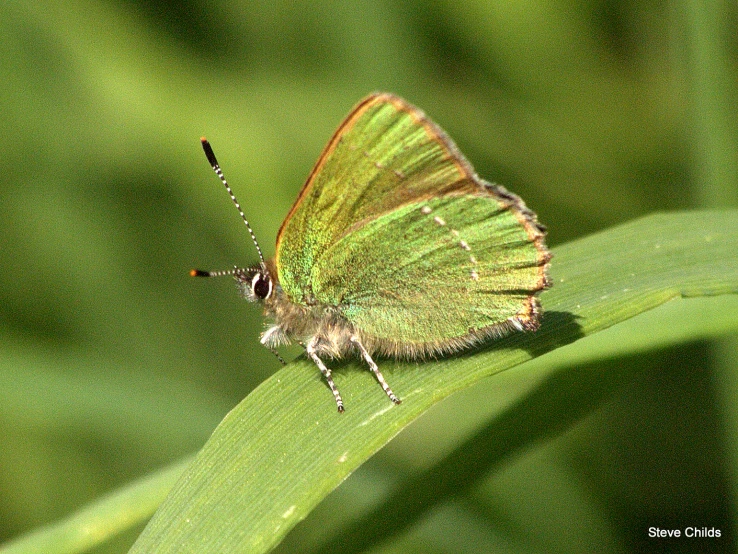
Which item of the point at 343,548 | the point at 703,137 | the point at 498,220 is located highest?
the point at 498,220

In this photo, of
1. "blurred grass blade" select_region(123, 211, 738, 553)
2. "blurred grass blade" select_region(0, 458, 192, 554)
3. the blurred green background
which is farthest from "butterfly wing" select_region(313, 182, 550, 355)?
the blurred green background

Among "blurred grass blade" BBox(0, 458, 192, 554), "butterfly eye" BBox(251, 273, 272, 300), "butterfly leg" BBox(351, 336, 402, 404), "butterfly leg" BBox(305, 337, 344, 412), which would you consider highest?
"butterfly eye" BBox(251, 273, 272, 300)

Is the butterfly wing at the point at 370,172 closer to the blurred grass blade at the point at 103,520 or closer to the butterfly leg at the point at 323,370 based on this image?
the butterfly leg at the point at 323,370

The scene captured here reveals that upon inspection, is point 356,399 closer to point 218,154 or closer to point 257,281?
point 257,281

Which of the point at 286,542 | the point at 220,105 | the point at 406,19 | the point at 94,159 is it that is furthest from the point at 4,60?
the point at 286,542

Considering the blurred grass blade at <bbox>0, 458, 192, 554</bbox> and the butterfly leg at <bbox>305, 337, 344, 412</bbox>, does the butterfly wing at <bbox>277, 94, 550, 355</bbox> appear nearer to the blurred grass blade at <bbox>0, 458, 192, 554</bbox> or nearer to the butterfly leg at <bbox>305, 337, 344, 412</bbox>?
the butterfly leg at <bbox>305, 337, 344, 412</bbox>

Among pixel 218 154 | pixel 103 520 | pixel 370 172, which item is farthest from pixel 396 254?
pixel 218 154

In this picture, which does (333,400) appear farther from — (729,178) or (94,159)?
(94,159)
